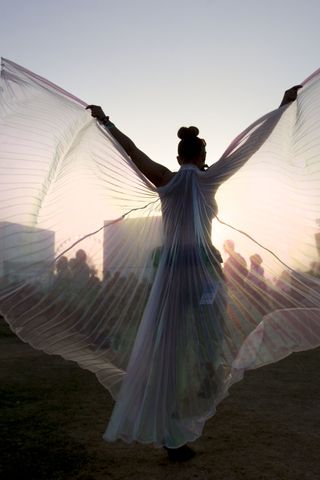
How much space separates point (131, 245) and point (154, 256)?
306mm

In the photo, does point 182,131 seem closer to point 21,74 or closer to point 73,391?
point 21,74

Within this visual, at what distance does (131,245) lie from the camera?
3.42 m

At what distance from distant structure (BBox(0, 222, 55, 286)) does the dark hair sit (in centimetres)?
104

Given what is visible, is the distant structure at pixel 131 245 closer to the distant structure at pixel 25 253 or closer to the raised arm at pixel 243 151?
the distant structure at pixel 25 253

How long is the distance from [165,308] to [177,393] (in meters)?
0.44

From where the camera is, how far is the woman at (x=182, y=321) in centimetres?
257

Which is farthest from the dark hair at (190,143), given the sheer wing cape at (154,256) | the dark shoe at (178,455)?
the dark shoe at (178,455)

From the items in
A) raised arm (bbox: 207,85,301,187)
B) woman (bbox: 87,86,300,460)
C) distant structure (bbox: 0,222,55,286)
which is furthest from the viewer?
distant structure (bbox: 0,222,55,286)

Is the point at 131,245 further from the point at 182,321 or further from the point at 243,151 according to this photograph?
the point at 243,151

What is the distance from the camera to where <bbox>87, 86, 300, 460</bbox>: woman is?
8.43 feet

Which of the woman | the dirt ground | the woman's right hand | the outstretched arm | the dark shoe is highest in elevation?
the woman's right hand

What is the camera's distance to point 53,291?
3369 millimetres

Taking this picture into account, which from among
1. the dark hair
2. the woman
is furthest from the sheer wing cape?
the dark hair

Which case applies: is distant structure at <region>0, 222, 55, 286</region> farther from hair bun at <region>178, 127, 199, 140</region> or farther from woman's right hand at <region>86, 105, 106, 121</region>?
hair bun at <region>178, 127, 199, 140</region>
